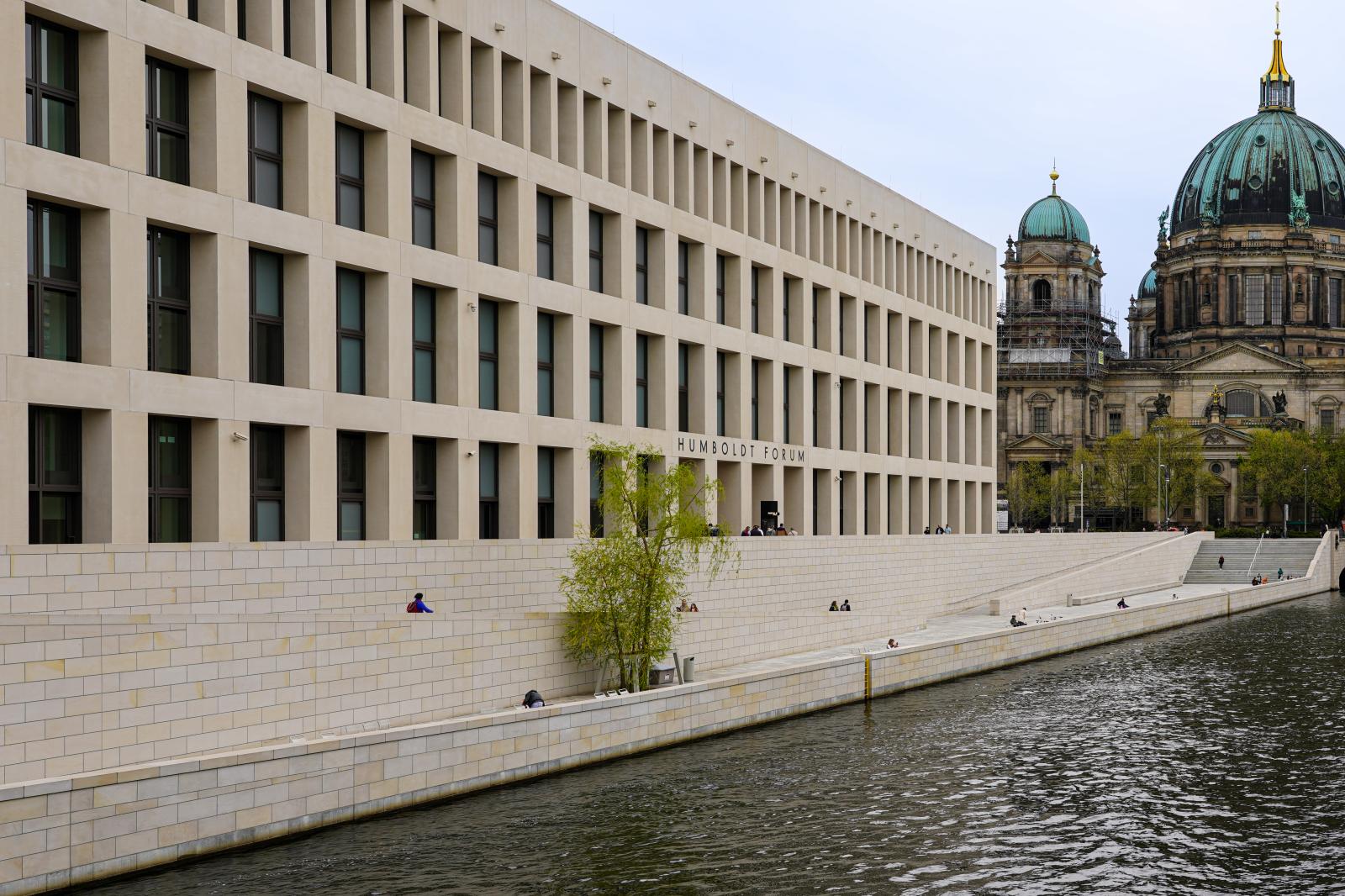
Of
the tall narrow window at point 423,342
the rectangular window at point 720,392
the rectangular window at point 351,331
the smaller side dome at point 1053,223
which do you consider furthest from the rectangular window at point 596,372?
the smaller side dome at point 1053,223

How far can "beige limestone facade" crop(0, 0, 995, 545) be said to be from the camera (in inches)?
1255

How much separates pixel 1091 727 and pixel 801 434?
24.5 meters

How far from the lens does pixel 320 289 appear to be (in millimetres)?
37156

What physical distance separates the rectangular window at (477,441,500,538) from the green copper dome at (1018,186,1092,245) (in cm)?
14001

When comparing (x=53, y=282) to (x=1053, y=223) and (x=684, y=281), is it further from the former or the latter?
(x=1053, y=223)

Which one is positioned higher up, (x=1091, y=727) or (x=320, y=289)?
(x=320, y=289)

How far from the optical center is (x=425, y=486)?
136ft

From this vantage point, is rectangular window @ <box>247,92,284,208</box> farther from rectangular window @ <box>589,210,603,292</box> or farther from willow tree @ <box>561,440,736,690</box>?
rectangular window @ <box>589,210,603,292</box>

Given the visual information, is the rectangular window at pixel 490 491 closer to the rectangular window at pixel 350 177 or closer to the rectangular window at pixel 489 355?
the rectangular window at pixel 489 355

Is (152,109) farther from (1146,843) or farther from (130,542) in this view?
(1146,843)

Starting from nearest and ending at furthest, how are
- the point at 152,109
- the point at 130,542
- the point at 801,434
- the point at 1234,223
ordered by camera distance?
the point at 130,542
the point at 152,109
the point at 801,434
the point at 1234,223

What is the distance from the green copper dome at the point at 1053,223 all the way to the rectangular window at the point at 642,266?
130589 mm

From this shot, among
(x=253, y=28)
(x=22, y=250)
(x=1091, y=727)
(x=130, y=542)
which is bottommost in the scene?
(x=1091, y=727)

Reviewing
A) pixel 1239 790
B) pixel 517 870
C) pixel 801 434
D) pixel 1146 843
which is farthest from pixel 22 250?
pixel 801 434
